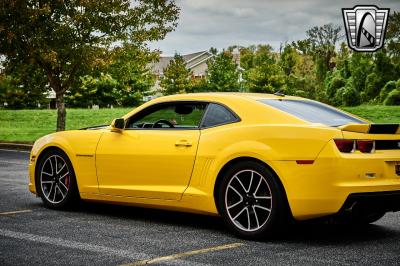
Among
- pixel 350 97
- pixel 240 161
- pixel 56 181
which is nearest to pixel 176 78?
pixel 350 97

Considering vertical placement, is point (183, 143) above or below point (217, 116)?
below

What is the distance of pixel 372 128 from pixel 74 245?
2.88m

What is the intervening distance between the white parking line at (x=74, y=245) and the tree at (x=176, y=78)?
6175cm

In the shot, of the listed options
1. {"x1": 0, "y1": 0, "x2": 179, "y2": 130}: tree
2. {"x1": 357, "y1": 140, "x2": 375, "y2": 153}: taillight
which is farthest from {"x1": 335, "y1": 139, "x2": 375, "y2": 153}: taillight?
{"x1": 0, "y1": 0, "x2": 179, "y2": 130}: tree

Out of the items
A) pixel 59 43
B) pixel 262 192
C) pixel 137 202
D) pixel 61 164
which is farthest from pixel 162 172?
pixel 59 43

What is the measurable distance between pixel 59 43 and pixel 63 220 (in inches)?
636

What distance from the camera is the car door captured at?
7109 mm

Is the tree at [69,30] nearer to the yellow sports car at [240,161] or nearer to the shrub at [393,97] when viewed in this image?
the yellow sports car at [240,161]

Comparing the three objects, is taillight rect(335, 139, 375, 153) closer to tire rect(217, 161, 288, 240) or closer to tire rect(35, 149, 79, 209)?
tire rect(217, 161, 288, 240)

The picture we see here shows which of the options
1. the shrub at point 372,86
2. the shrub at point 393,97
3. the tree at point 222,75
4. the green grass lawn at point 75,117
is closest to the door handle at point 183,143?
the green grass lawn at point 75,117

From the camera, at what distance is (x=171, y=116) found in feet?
25.7

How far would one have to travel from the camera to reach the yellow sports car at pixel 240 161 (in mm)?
6180

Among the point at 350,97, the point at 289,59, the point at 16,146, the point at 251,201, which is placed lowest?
the point at 16,146

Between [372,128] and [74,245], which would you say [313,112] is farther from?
[74,245]
